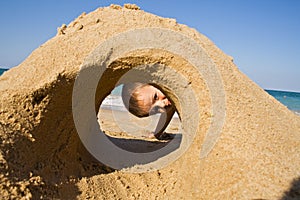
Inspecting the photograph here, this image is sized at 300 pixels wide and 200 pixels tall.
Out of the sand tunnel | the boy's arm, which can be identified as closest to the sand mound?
the sand tunnel

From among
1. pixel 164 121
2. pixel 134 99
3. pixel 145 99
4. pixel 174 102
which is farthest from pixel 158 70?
pixel 134 99

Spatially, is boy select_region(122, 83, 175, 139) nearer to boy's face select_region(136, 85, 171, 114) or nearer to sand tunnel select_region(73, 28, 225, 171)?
boy's face select_region(136, 85, 171, 114)

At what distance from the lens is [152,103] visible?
6125 mm

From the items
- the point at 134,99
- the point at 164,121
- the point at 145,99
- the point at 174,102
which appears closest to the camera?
the point at 174,102

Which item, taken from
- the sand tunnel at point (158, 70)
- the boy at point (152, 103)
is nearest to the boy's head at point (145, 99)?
the boy at point (152, 103)

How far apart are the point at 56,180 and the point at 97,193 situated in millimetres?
380

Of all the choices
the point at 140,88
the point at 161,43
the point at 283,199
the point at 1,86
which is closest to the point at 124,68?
the point at 161,43

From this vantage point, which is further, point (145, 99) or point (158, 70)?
point (145, 99)

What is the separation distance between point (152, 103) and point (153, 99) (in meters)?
0.08

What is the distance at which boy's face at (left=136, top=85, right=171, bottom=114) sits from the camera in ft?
19.8

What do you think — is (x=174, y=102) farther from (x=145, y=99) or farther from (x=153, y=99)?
(x=145, y=99)

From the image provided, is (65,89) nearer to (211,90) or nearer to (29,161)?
(29,161)

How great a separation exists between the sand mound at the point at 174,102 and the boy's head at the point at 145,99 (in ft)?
9.09

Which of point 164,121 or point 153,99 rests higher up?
point 153,99
